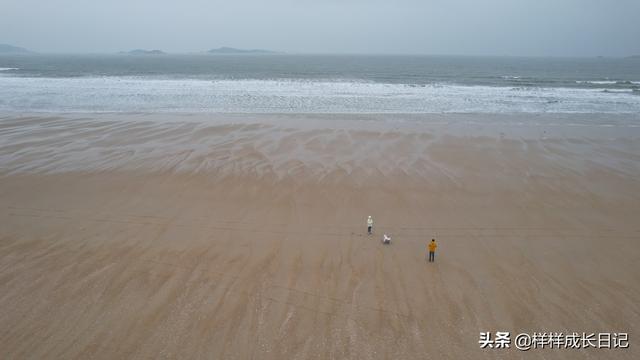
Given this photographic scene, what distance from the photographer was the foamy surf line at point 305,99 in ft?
106

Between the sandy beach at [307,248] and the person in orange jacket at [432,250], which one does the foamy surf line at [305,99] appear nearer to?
the sandy beach at [307,248]

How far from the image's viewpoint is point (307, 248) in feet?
35.9

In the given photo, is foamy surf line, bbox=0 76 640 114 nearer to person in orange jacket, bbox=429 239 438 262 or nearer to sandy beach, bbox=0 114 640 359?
sandy beach, bbox=0 114 640 359

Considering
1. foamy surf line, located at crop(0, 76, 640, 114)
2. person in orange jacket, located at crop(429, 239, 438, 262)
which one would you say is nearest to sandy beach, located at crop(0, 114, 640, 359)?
person in orange jacket, located at crop(429, 239, 438, 262)

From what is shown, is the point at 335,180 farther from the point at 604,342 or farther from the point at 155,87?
the point at 155,87

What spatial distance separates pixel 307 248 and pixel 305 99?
2860 cm

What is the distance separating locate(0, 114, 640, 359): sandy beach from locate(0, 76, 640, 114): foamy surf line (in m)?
11.8

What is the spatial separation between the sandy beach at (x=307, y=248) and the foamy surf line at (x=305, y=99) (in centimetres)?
1178

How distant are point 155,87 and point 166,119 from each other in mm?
22726

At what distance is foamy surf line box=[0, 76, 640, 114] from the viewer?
106 ft

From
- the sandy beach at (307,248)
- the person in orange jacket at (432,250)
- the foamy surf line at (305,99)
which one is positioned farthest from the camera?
the foamy surf line at (305,99)

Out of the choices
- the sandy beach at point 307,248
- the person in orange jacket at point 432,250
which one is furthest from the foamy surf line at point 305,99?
the person in orange jacket at point 432,250

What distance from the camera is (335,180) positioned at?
16.0 metres

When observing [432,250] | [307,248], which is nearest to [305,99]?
[307,248]
